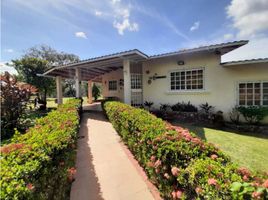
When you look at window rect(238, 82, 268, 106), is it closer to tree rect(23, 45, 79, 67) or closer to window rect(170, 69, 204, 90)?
window rect(170, 69, 204, 90)

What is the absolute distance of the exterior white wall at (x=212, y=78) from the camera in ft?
29.6

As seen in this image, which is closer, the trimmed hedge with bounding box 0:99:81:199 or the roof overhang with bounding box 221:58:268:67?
the trimmed hedge with bounding box 0:99:81:199

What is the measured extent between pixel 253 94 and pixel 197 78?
10.2 ft

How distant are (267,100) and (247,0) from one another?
5.30m

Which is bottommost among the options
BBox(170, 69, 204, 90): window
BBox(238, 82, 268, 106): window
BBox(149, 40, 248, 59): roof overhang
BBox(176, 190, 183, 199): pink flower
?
BBox(176, 190, 183, 199): pink flower

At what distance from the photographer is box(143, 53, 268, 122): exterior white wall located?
901 cm

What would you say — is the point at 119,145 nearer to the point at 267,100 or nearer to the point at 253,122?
the point at 253,122

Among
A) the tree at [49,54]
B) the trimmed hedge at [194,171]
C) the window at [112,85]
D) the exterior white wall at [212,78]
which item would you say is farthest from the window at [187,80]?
the tree at [49,54]

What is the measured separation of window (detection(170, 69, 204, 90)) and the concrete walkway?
21.6ft

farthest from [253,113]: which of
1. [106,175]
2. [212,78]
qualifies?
[106,175]

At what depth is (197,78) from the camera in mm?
10328

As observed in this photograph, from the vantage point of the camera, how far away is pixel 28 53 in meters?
37.5

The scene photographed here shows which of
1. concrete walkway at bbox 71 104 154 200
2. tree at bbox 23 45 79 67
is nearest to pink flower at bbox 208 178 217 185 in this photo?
concrete walkway at bbox 71 104 154 200

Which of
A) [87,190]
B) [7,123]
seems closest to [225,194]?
[87,190]
